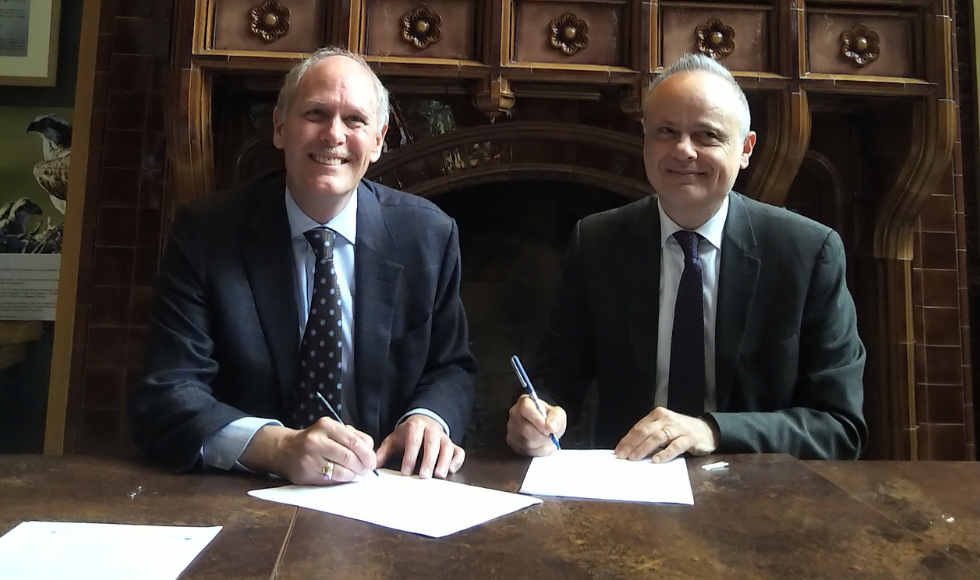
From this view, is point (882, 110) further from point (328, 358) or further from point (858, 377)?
point (328, 358)

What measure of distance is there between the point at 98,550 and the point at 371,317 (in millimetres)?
720

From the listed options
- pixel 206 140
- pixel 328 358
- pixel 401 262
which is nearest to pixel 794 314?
pixel 401 262

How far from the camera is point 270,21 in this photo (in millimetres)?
1768

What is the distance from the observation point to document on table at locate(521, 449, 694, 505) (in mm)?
904

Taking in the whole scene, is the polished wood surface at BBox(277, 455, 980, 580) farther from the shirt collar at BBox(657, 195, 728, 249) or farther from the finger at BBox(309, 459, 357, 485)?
the shirt collar at BBox(657, 195, 728, 249)

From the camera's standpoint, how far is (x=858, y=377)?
1.35m

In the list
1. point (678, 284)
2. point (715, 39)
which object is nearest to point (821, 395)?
point (678, 284)

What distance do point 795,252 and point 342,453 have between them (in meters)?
0.94

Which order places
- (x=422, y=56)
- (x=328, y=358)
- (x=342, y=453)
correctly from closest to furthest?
(x=342, y=453), (x=328, y=358), (x=422, y=56)

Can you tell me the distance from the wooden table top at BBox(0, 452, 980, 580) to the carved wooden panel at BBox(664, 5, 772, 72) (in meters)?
1.16

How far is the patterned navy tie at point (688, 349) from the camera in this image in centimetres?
139

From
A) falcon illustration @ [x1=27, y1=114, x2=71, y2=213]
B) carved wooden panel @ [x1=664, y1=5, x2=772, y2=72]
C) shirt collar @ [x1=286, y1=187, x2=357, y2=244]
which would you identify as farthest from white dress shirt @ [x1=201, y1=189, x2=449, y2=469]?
falcon illustration @ [x1=27, y1=114, x2=71, y2=213]

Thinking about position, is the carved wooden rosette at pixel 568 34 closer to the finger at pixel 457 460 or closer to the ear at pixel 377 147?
the ear at pixel 377 147

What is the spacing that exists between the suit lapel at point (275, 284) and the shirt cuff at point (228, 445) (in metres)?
0.23
